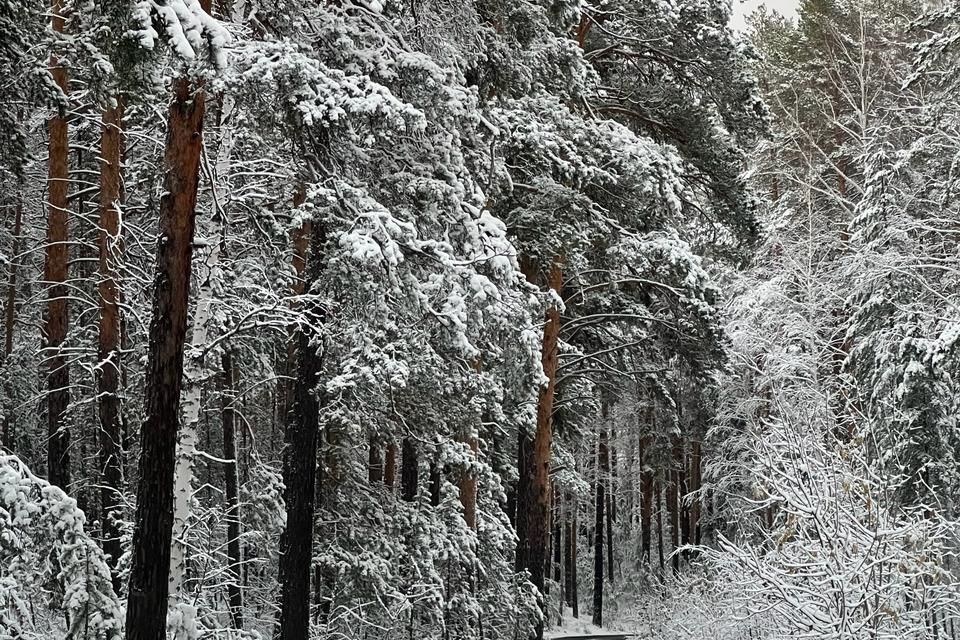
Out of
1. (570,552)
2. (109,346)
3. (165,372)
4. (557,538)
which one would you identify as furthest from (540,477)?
(570,552)

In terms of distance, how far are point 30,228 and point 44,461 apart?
623cm

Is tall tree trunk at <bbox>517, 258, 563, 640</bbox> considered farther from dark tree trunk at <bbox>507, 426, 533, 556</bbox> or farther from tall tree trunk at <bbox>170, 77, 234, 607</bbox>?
tall tree trunk at <bbox>170, 77, 234, 607</bbox>

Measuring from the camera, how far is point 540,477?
1463cm

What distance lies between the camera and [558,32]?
38.9 feet

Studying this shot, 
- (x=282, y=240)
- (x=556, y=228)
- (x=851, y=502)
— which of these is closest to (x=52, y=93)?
(x=282, y=240)

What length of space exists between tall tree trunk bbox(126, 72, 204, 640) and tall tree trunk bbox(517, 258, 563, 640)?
25.0 feet

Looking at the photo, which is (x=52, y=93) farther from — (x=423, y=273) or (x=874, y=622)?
(x=874, y=622)

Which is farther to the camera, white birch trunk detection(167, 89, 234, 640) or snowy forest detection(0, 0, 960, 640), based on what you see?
white birch trunk detection(167, 89, 234, 640)

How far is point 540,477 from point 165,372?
28.4ft

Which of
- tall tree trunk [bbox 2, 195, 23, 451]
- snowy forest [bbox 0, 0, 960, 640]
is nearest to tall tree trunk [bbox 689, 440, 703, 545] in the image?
snowy forest [bbox 0, 0, 960, 640]

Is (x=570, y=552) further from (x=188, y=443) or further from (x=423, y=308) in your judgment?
(x=423, y=308)

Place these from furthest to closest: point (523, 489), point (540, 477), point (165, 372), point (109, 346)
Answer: point (523, 489) → point (540, 477) → point (109, 346) → point (165, 372)

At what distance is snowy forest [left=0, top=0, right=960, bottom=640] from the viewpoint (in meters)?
7.17

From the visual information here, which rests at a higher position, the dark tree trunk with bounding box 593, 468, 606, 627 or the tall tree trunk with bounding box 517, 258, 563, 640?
the tall tree trunk with bounding box 517, 258, 563, 640
